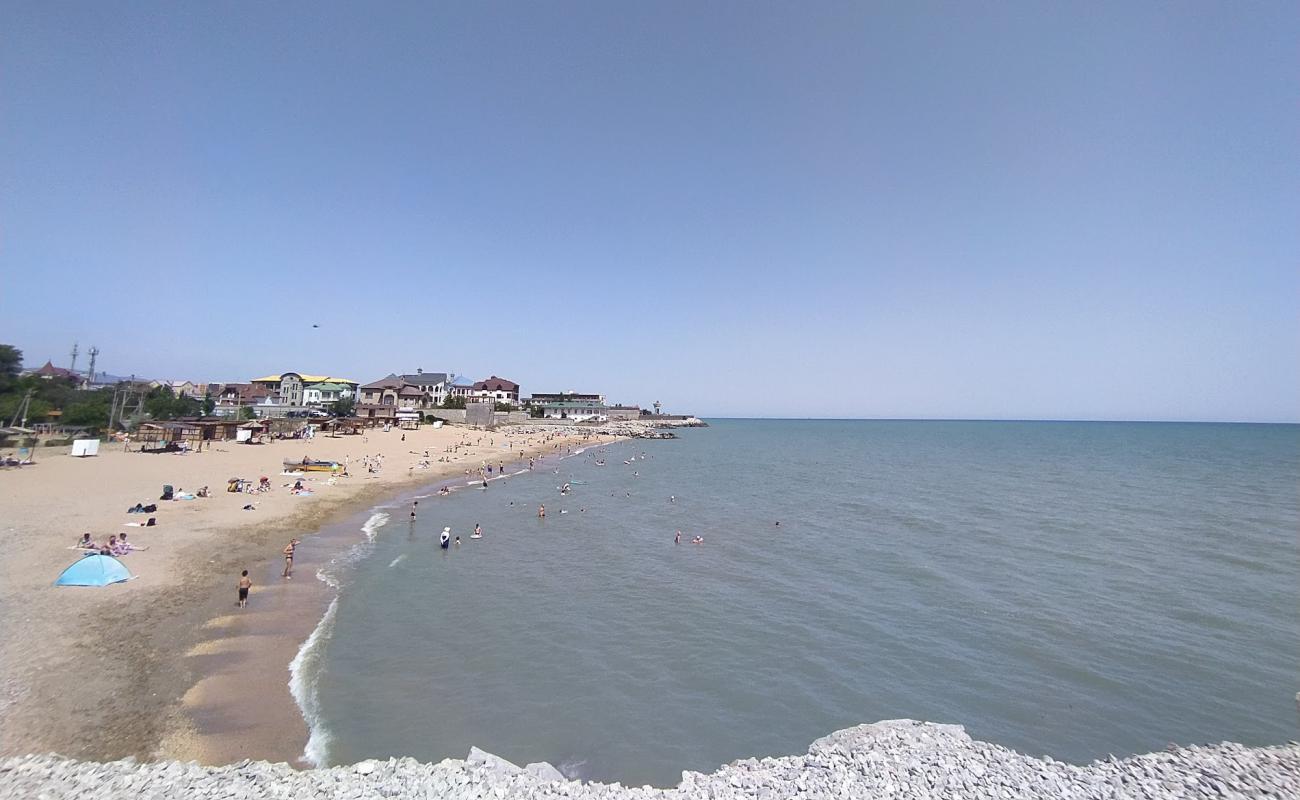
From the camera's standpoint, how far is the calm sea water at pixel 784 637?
11875 millimetres

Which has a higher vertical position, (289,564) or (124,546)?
(124,546)

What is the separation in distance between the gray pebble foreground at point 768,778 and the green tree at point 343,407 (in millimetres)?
100970

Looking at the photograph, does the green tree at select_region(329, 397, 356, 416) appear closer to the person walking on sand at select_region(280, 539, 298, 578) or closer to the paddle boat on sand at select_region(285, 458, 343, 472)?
the paddle boat on sand at select_region(285, 458, 343, 472)

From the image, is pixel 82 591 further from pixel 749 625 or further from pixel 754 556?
pixel 754 556

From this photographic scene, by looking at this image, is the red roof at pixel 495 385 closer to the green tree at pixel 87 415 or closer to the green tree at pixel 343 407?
the green tree at pixel 343 407

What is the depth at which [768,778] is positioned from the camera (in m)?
9.16

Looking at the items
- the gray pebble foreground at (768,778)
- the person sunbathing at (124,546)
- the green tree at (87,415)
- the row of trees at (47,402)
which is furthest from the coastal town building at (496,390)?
the gray pebble foreground at (768,778)

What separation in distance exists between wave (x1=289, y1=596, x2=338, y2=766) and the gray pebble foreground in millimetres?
1547

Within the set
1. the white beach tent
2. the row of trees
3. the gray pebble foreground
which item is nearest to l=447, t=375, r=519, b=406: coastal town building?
Answer: the row of trees

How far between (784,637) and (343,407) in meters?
106

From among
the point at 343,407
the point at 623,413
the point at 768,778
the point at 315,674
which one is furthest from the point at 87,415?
the point at 623,413

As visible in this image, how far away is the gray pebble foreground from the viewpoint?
812cm

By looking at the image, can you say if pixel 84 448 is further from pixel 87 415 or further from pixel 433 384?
pixel 433 384

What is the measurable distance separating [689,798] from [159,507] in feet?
102
